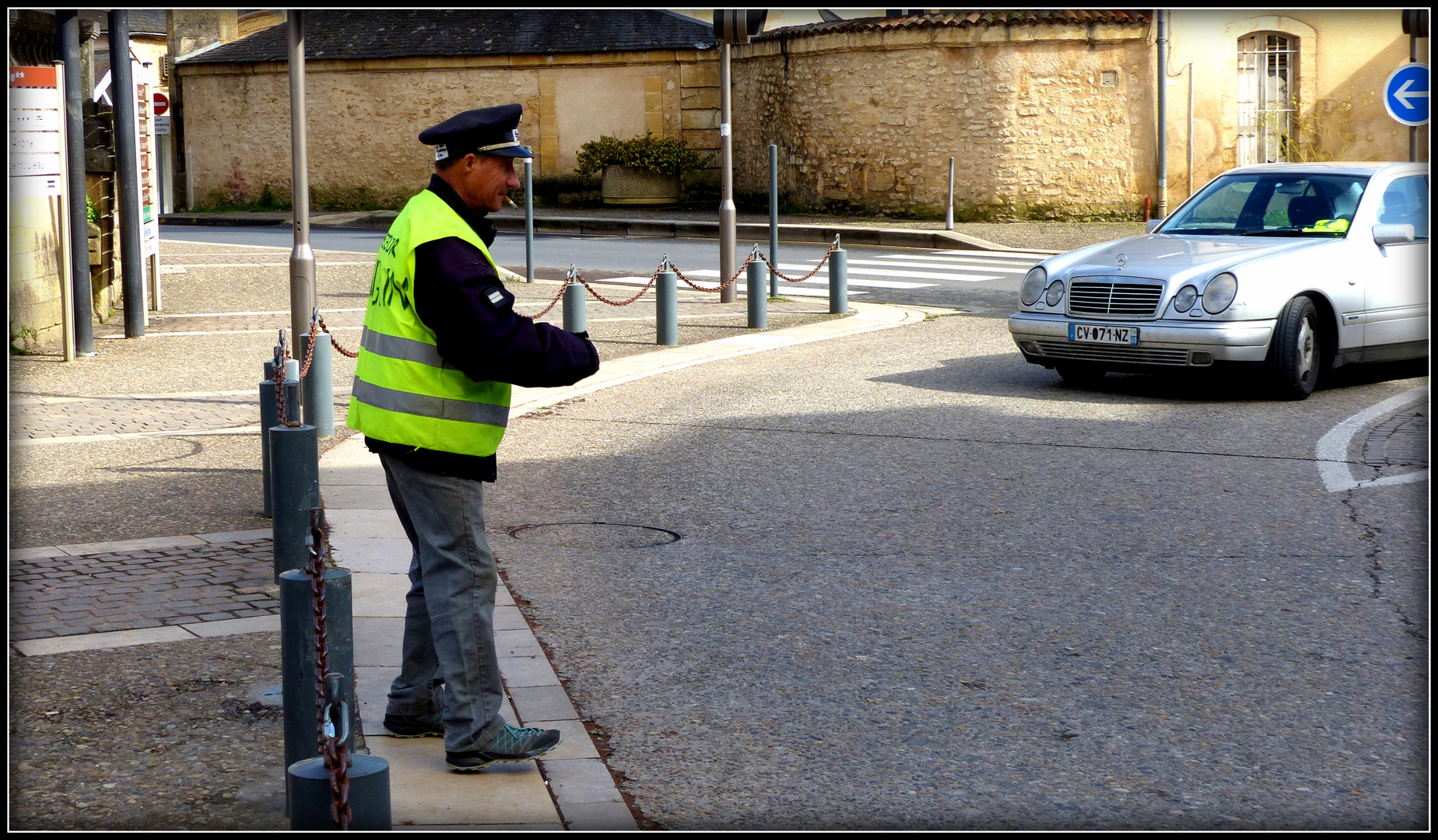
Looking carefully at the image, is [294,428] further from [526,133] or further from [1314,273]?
[526,133]

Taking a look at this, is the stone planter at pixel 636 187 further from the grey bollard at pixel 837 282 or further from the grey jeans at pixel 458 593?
the grey jeans at pixel 458 593

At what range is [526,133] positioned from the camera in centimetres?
3403

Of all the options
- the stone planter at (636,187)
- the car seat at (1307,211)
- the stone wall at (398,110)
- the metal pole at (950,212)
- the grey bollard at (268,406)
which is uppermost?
the stone wall at (398,110)

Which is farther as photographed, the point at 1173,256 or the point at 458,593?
the point at 1173,256

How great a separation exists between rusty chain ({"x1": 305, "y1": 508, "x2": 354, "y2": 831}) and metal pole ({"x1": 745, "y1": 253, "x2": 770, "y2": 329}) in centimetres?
1078

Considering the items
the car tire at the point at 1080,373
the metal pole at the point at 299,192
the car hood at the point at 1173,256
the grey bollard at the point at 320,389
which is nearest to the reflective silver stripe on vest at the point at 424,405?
the grey bollard at the point at 320,389

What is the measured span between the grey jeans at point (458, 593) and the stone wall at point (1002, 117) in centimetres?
2413

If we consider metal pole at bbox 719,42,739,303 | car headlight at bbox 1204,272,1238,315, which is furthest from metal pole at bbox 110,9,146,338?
car headlight at bbox 1204,272,1238,315

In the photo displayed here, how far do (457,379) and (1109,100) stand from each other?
24.8 metres

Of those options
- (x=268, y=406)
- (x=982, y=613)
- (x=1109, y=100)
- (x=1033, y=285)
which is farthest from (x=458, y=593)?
(x=1109, y=100)

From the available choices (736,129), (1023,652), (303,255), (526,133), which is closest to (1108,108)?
(736,129)

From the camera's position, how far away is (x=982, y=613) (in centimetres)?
548

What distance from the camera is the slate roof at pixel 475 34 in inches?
1321

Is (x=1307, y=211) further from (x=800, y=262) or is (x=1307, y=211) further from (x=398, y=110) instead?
(x=398, y=110)
